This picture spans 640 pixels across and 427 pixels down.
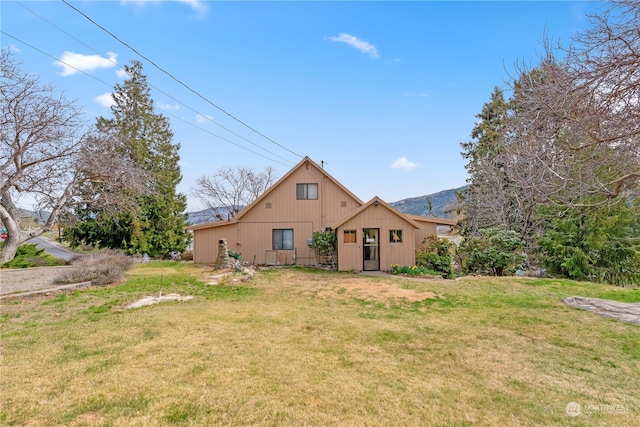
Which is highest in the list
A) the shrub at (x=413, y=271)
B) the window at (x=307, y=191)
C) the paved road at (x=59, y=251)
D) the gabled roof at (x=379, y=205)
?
the window at (x=307, y=191)

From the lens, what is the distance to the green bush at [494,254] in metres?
13.0

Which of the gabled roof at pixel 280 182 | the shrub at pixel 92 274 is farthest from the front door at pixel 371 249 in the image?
the shrub at pixel 92 274

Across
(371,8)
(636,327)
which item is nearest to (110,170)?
(371,8)

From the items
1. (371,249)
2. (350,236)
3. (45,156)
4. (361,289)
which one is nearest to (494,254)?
(371,249)

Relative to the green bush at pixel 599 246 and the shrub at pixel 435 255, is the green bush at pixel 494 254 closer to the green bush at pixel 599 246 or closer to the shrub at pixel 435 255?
the shrub at pixel 435 255

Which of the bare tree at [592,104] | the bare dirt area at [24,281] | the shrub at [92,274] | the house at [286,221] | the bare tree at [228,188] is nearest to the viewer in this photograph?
the bare tree at [592,104]

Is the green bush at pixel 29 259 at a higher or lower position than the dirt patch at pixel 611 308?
higher

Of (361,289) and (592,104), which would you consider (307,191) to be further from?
(592,104)

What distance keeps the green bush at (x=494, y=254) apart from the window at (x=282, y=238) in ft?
26.3

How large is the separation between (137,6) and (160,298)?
788 centimetres

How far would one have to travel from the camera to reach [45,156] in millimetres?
12891

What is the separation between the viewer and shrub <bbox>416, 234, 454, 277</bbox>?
13.4 meters

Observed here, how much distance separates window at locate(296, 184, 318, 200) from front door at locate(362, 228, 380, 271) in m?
3.45

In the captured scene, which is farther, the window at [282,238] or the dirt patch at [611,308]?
the window at [282,238]
